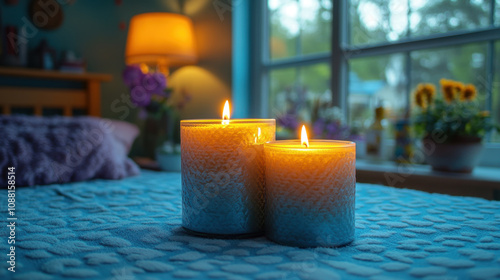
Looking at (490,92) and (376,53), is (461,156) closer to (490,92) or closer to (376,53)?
(490,92)

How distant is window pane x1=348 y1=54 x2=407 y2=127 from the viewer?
5.93ft

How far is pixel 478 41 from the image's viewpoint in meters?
1.52

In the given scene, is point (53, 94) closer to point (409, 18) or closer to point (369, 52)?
point (369, 52)

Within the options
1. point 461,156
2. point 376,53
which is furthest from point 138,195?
point 376,53

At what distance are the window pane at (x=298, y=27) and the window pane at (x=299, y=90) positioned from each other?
0.33ft

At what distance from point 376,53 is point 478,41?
1.42 feet

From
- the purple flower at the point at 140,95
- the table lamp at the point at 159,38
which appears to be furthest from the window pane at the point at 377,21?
the purple flower at the point at 140,95

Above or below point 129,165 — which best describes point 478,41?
above

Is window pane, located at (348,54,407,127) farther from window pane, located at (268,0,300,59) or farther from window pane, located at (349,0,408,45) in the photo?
window pane, located at (268,0,300,59)

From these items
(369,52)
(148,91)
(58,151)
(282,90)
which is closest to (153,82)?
(148,91)

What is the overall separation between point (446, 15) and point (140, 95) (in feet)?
4.50

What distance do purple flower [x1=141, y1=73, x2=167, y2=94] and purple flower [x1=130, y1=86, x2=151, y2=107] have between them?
0.07 feet

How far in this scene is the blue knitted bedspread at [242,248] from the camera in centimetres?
42

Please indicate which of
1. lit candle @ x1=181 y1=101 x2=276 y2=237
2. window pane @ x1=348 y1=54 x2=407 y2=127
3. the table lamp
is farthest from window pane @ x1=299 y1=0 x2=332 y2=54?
lit candle @ x1=181 y1=101 x2=276 y2=237
